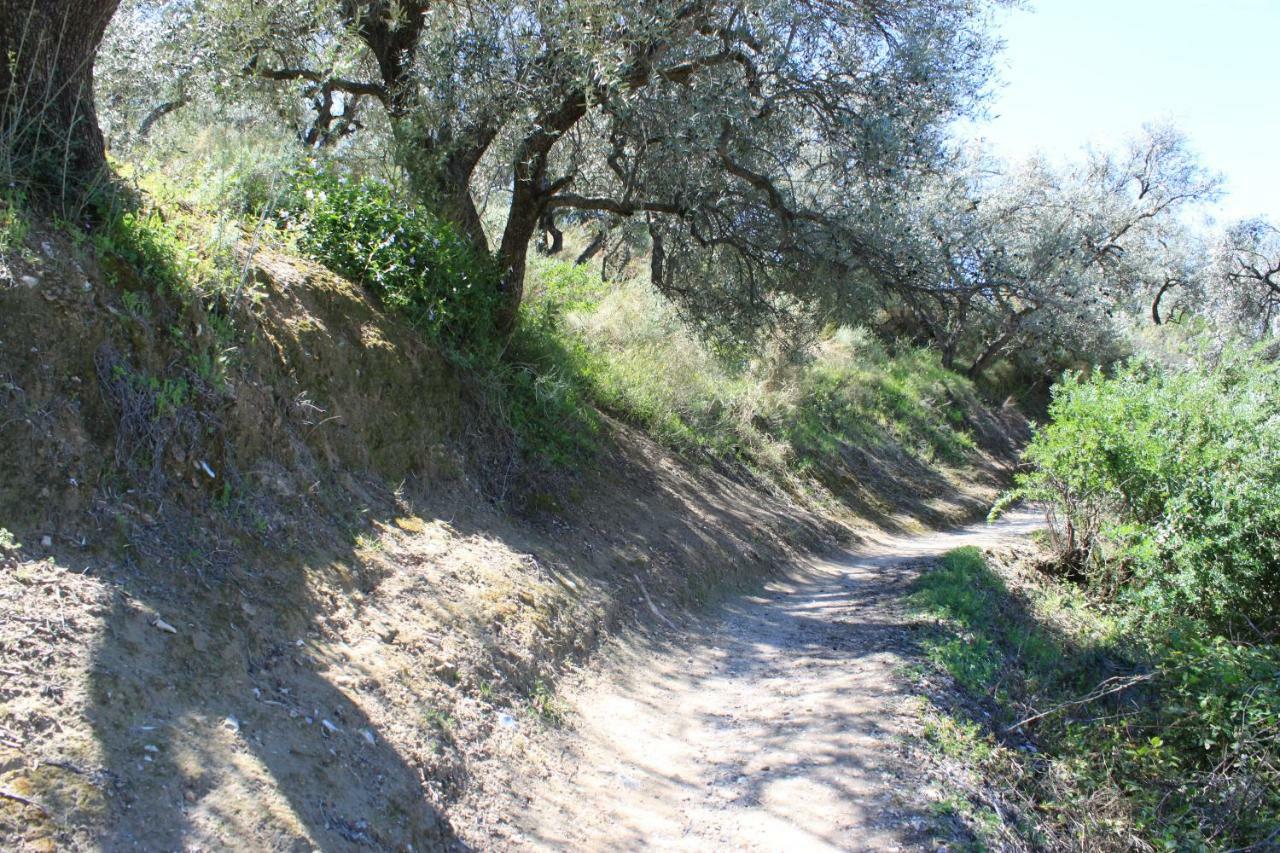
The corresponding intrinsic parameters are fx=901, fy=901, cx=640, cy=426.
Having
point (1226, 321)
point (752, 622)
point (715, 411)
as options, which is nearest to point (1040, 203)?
point (1226, 321)

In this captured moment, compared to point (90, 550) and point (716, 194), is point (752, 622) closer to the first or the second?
point (716, 194)

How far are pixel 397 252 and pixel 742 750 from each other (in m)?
5.13

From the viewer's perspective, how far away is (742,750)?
225 inches

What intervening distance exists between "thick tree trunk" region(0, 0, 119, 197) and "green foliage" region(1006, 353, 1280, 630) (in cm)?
993

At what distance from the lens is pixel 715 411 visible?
15031mm

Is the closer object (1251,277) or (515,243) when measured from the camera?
(515,243)

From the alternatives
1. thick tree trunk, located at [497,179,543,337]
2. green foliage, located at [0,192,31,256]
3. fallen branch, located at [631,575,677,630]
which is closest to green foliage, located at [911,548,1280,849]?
fallen branch, located at [631,575,677,630]

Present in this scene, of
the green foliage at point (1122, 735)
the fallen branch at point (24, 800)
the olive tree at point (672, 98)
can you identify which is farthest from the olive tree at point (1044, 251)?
the fallen branch at point (24, 800)

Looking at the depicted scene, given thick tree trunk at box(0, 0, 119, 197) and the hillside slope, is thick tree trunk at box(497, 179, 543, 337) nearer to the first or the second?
the hillside slope

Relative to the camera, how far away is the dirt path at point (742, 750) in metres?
4.68

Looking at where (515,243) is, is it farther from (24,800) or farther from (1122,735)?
(24,800)

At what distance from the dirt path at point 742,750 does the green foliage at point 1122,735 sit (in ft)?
1.70

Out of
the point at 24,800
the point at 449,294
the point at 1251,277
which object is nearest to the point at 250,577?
the point at 24,800

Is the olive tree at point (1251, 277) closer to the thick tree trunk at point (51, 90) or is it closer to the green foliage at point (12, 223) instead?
the thick tree trunk at point (51, 90)
